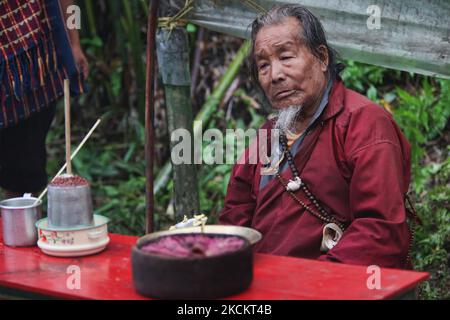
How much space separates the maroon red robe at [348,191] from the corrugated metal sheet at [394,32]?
1.37 ft

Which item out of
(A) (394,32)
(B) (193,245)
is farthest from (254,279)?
(A) (394,32)

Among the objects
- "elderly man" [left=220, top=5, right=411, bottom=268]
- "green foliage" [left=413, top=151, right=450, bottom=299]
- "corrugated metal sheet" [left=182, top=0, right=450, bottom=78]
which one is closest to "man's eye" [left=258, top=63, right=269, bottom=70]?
"elderly man" [left=220, top=5, right=411, bottom=268]

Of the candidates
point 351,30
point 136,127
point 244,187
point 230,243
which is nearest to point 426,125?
point 351,30

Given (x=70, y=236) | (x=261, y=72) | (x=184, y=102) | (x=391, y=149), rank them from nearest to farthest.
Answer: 1. (x=70, y=236)
2. (x=391, y=149)
3. (x=261, y=72)
4. (x=184, y=102)

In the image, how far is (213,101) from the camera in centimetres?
538

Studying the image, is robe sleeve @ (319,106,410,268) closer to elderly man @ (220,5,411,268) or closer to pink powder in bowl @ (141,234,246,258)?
elderly man @ (220,5,411,268)

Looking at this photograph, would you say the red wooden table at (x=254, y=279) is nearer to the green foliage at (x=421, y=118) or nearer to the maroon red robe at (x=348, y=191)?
the maroon red robe at (x=348, y=191)

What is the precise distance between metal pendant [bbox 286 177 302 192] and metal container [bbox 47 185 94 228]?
691 millimetres

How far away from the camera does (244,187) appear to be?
9.42 feet

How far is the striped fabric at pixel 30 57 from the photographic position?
332 cm

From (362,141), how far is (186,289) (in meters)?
0.93

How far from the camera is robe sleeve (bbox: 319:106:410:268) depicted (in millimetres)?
2338

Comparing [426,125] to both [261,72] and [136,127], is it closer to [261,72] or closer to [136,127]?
[261,72]

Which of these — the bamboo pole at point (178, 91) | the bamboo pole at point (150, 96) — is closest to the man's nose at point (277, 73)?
the bamboo pole at point (150, 96)
